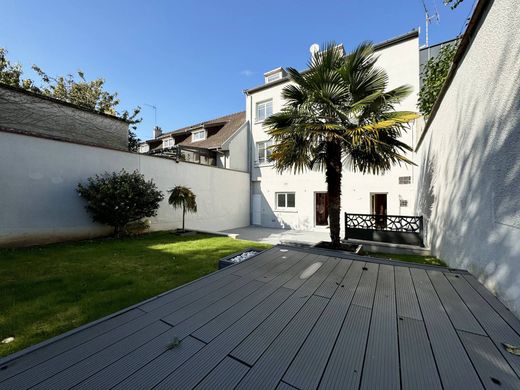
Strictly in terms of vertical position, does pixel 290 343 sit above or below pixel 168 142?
below

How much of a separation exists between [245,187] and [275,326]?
12.4 m

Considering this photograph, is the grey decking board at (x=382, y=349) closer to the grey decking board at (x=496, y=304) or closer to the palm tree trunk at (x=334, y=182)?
the grey decking board at (x=496, y=304)

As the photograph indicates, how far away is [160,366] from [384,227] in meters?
8.38

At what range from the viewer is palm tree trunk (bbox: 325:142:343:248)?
5.53 m

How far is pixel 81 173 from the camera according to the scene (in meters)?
7.54

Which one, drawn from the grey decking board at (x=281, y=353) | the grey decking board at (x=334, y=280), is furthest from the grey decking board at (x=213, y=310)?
the grey decking board at (x=334, y=280)

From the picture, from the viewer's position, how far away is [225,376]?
1145 mm

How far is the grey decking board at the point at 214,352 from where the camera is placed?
3.64 ft

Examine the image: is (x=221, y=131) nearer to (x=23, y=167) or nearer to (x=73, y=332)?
(x=23, y=167)

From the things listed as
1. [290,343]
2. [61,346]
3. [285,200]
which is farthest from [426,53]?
[61,346]

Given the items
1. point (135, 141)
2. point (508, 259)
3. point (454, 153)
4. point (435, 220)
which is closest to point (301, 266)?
point (508, 259)

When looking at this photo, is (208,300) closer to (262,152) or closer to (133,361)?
(133,361)

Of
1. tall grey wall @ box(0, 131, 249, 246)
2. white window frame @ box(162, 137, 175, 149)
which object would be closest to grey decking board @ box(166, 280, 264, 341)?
tall grey wall @ box(0, 131, 249, 246)

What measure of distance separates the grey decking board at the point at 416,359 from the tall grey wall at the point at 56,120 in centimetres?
1009
